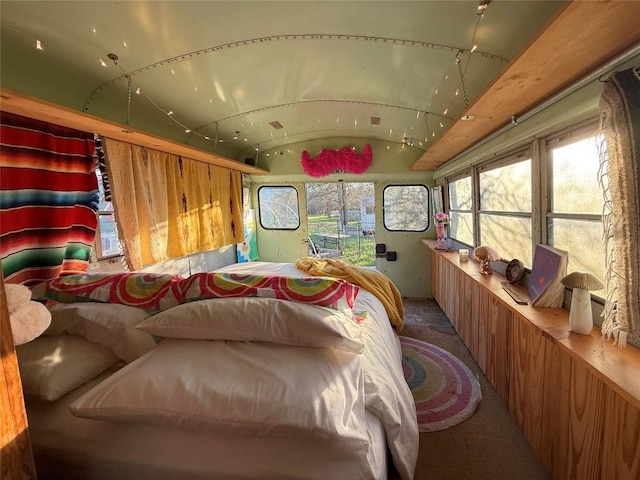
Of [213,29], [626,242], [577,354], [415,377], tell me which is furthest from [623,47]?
[415,377]

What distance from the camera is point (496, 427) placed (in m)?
1.82

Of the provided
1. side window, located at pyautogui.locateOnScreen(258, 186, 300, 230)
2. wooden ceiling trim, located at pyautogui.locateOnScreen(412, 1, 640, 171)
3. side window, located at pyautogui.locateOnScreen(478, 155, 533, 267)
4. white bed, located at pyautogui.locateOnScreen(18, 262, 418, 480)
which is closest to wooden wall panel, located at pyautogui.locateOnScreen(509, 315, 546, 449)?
side window, located at pyautogui.locateOnScreen(478, 155, 533, 267)

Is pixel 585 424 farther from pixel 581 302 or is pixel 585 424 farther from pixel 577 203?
pixel 577 203

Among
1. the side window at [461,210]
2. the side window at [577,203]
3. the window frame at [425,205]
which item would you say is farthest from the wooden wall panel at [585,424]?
the window frame at [425,205]

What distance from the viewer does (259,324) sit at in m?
1.30

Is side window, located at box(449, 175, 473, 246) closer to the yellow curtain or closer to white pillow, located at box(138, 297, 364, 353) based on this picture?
white pillow, located at box(138, 297, 364, 353)

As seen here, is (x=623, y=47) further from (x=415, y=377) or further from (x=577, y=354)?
(x=415, y=377)

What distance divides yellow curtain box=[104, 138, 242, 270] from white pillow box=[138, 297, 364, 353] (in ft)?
4.49

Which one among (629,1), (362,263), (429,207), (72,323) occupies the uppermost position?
(629,1)

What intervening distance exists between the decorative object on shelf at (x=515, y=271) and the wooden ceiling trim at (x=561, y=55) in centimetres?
107

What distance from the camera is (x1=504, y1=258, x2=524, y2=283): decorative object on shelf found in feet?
6.88

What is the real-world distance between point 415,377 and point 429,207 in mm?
2905

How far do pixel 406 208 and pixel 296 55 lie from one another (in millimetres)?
3269

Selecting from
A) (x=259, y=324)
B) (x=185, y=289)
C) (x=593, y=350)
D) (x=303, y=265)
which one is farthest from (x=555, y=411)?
(x=303, y=265)
